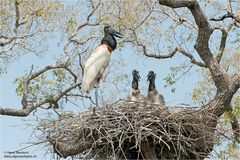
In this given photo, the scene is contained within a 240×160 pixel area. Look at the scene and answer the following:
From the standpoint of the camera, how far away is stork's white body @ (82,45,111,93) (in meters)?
10.9

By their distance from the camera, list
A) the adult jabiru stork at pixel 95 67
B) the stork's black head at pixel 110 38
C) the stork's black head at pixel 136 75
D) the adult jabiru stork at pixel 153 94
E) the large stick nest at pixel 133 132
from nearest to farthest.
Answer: the large stick nest at pixel 133 132, the adult jabiru stork at pixel 153 94, the stork's black head at pixel 136 75, the adult jabiru stork at pixel 95 67, the stork's black head at pixel 110 38

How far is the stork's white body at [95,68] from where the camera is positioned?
10938mm

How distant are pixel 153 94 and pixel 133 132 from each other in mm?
1838

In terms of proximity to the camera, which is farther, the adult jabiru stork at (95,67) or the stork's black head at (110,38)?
the stork's black head at (110,38)

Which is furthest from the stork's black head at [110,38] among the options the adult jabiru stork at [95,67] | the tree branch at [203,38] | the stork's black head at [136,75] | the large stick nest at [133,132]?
the large stick nest at [133,132]

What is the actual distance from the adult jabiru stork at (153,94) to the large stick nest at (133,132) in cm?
78

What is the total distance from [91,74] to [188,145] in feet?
8.75

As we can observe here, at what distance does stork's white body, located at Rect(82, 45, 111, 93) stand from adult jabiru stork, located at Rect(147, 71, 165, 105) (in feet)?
3.20

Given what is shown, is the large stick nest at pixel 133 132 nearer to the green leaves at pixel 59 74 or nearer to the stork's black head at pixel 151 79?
the stork's black head at pixel 151 79

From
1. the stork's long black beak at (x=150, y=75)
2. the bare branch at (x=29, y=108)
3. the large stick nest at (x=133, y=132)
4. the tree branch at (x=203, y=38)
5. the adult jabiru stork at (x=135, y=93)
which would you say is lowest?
the large stick nest at (x=133, y=132)

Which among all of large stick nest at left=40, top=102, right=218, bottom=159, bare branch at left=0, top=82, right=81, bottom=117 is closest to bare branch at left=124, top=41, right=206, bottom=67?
bare branch at left=0, top=82, right=81, bottom=117

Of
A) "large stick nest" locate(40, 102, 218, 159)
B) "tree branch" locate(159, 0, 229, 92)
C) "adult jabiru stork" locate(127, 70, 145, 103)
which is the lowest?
"large stick nest" locate(40, 102, 218, 159)

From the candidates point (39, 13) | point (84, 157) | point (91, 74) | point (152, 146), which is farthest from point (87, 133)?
point (39, 13)

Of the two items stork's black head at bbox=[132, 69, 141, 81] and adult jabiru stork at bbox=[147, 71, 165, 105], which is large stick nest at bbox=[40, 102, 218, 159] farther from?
stork's black head at bbox=[132, 69, 141, 81]
